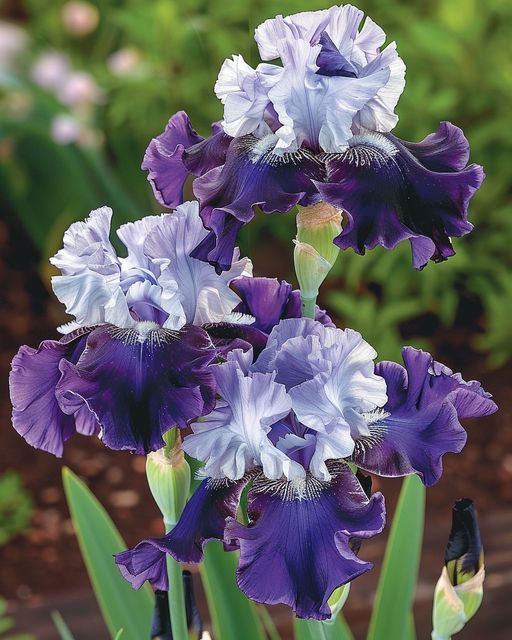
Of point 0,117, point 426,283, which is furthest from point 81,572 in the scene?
point 0,117

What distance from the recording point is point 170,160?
64cm

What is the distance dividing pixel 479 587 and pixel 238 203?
378 mm

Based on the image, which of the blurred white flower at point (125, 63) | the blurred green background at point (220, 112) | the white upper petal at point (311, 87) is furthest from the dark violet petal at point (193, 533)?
the blurred white flower at point (125, 63)

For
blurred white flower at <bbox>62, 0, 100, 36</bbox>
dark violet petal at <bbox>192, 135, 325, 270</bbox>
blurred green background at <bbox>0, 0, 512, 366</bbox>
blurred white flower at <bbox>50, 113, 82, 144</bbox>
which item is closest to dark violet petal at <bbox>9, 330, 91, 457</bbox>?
dark violet petal at <bbox>192, 135, 325, 270</bbox>

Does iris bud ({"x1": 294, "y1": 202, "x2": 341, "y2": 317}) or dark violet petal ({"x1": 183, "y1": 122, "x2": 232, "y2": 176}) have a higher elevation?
dark violet petal ({"x1": 183, "y1": 122, "x2": 232, "y2": 176})

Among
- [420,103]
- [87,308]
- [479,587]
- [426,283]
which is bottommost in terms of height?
[426,283]

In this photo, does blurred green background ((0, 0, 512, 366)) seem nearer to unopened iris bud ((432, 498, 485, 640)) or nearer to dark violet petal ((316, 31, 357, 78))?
unopened iris bud ((432, 498, 485, 640))

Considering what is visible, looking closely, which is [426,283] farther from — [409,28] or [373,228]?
[373,228]

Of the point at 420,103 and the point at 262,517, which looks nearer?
the point at 262,517

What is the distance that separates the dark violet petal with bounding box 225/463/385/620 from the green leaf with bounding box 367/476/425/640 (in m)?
0.36

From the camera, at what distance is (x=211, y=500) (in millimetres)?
612

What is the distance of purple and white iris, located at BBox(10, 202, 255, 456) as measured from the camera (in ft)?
1.82

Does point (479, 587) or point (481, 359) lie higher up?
point (479, 587)

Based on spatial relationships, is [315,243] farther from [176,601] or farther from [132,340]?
[176,601]
